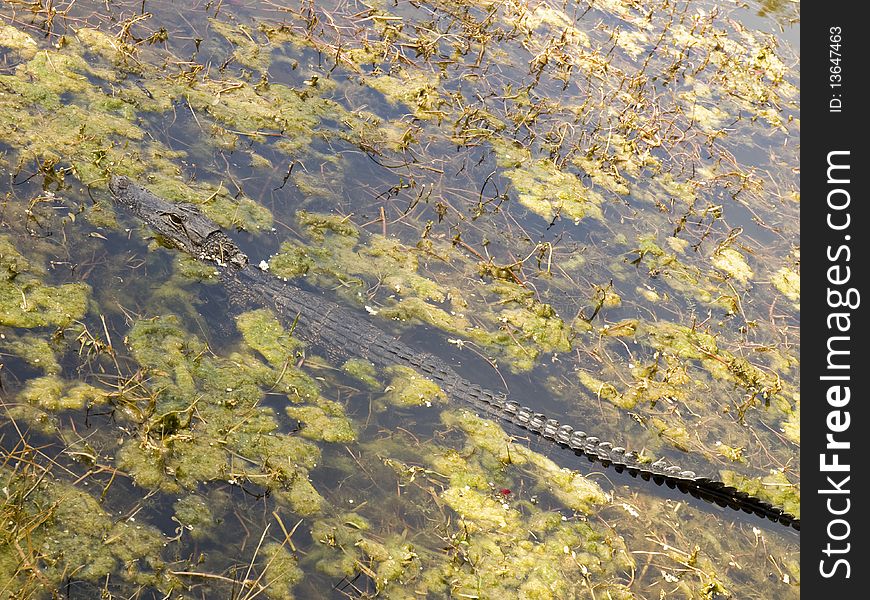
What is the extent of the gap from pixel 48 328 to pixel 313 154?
9.44ft

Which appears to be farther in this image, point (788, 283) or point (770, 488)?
point (788, 283)

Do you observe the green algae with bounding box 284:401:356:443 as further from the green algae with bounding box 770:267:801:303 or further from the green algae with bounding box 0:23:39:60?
the green algae with bounding box 770:267:801:303

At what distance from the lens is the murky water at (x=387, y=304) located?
157 inches

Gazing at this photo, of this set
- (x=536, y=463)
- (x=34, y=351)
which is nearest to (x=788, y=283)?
(x=536, y=463)

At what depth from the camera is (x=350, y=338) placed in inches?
206

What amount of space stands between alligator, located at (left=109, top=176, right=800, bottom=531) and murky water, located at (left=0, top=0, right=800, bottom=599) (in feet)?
0.37

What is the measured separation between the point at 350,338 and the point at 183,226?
148 centimetres

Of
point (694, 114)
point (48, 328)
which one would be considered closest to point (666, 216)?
point (694, 114)

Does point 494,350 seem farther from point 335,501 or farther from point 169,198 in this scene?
point 169,198

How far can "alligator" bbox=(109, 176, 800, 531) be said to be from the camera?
4.95 metres

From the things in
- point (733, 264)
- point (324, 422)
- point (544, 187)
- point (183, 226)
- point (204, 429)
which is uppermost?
point (733, 264)

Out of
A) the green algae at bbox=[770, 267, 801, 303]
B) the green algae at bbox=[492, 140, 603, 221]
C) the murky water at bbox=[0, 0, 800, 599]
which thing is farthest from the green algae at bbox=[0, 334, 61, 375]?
the green algae at bbox=[770, 267, 801, 303]

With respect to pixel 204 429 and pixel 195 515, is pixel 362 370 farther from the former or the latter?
pixel 195 515

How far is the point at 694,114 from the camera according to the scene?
8.82 meters
